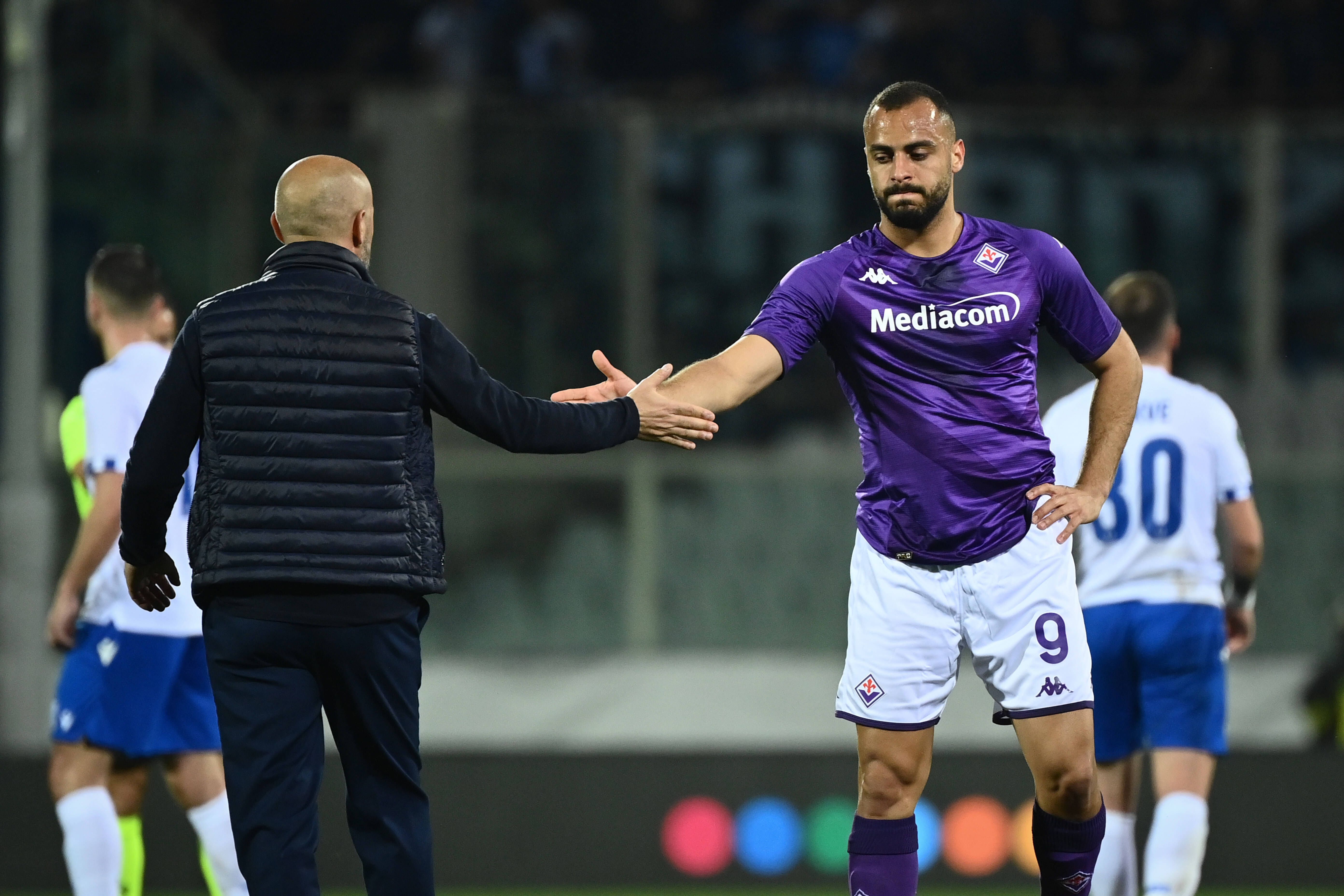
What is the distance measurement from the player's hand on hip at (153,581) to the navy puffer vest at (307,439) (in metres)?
0.30

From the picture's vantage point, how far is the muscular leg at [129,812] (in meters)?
4.93

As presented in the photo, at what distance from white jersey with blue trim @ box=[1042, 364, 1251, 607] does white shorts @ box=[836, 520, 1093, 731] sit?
1.10 metres

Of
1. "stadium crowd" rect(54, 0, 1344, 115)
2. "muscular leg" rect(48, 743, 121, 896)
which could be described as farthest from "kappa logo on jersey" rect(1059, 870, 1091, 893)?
"stadium crowd" rect(54, 0, 1344, 115)

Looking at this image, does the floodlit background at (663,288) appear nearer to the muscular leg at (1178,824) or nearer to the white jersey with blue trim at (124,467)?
the muscular leg at (1178,824)

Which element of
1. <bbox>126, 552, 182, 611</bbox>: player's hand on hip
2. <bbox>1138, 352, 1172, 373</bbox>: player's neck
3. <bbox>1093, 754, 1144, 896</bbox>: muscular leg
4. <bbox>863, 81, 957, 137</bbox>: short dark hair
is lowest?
<bbox>1093, 754, 1144, 896</bbox>: muscular leg

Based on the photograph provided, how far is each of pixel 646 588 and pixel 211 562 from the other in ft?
14.1

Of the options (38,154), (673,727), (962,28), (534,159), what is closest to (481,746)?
(673,727)

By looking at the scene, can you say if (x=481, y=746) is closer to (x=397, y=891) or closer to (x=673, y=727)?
(x=673, y=727)

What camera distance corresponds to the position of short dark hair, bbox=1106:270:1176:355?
510cm

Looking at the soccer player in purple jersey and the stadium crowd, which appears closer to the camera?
the soccer player in purple jersey

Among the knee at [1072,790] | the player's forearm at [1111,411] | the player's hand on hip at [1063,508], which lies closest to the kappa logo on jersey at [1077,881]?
the knee at [1072,790]

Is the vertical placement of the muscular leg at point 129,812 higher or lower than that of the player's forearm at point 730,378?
lower

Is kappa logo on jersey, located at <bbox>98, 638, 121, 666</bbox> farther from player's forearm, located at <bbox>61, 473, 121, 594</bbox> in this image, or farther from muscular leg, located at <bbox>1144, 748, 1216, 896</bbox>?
muscular leg, located at <bbox>1144, 748, 1216, 896</bbox>

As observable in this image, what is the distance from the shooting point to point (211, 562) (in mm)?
3451
